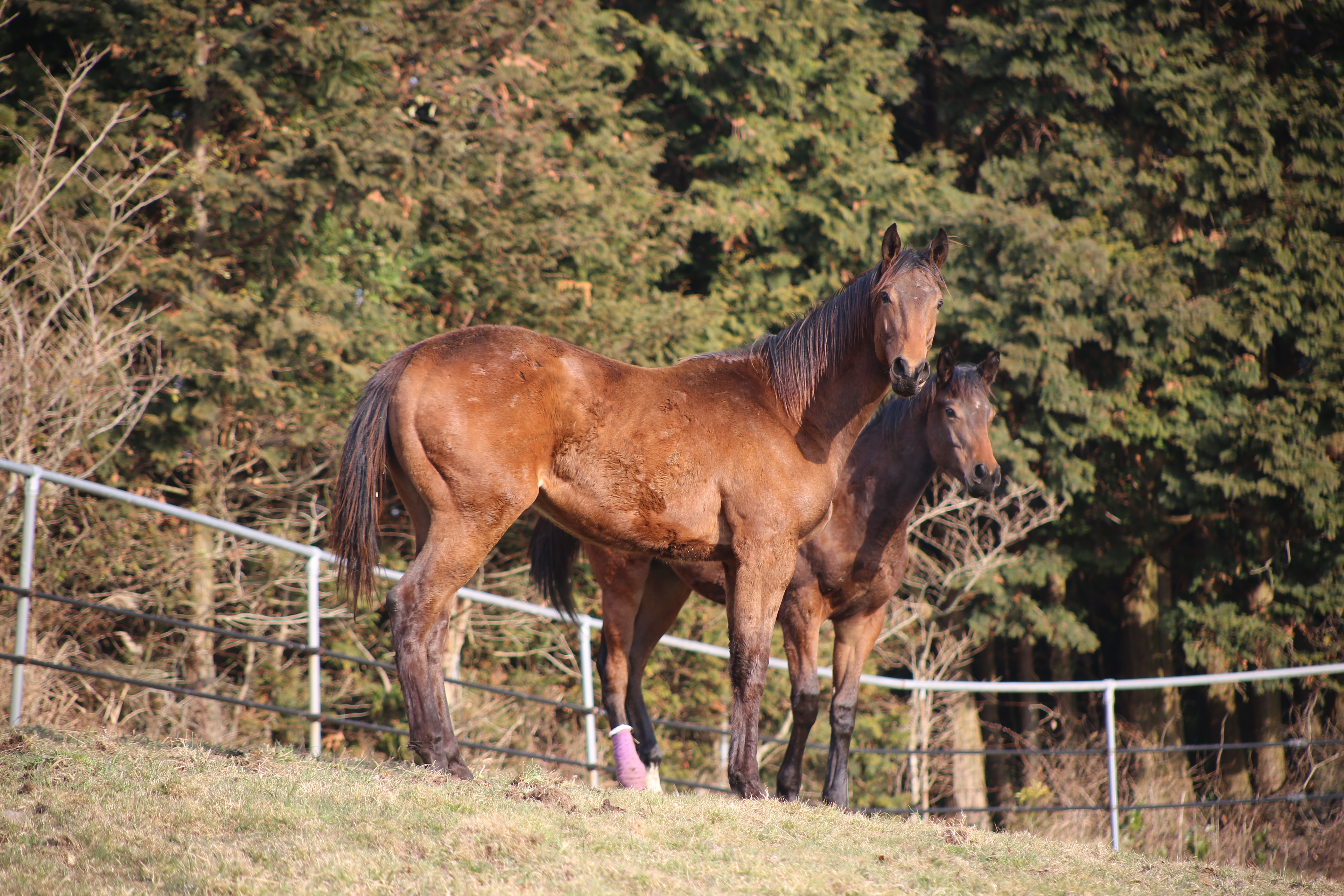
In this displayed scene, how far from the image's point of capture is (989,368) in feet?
24.3

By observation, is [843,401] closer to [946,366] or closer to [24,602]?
[946,366]

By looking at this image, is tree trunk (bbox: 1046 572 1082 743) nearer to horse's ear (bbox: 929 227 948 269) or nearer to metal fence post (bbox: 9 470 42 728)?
horse's ear (bbox: 929 227 948 269)

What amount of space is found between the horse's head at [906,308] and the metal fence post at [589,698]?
124 inches

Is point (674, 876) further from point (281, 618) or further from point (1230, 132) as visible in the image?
point (1230, 132)

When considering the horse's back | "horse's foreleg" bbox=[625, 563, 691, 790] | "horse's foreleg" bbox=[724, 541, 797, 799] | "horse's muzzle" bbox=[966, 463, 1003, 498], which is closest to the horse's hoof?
"horse's foreleg" bbox=[724, 541, 797, 799]

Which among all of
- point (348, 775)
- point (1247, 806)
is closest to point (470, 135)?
point (348, 775)

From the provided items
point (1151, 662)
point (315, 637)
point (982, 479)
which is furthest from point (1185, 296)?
point (315, 637)

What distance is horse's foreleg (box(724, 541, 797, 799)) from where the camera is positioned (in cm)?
538

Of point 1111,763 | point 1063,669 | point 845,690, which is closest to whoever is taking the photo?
point 845,690

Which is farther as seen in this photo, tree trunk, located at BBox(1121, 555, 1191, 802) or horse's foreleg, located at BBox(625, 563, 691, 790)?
tree trunk, located at BBox(1121, 555, 1191, 802)

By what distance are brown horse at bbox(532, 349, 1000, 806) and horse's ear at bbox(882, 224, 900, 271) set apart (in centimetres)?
149

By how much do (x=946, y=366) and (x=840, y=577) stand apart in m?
1.62

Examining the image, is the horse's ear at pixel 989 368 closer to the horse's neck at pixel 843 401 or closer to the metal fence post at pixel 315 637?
the horse's neck at pixel 843 401

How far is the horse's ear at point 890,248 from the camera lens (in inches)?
217
